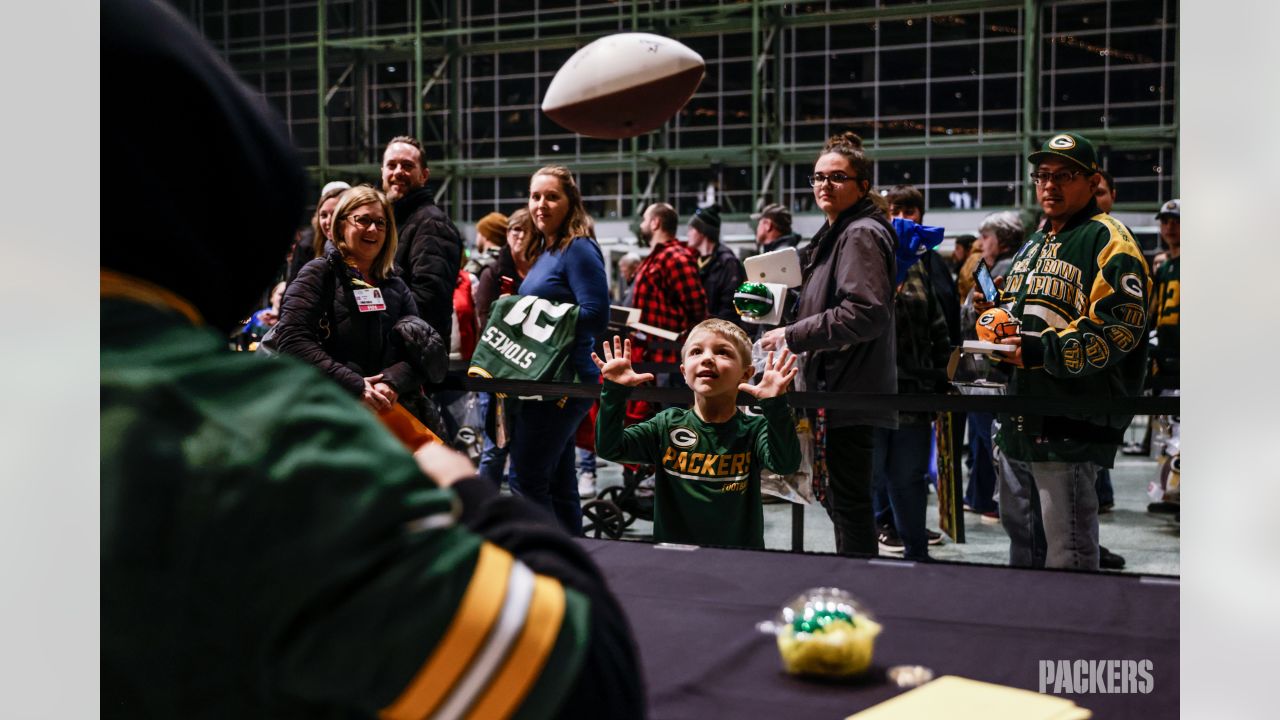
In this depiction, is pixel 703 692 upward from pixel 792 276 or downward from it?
downward

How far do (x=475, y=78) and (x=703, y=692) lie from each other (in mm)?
15812

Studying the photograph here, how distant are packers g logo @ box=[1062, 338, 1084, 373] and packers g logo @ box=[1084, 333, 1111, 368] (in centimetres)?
2

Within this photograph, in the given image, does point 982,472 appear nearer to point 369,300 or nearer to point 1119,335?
point 1119,335

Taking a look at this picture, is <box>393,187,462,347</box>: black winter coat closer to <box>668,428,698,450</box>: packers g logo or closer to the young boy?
the young boy

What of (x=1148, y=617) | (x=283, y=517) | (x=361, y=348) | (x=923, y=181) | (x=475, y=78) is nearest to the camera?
(x=283, y=517)

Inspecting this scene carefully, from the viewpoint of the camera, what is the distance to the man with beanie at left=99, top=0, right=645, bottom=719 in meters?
0.56

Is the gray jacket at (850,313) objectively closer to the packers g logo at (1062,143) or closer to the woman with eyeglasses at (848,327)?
the woman with eyeglasses at (848,327)

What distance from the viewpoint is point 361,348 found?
3721mm

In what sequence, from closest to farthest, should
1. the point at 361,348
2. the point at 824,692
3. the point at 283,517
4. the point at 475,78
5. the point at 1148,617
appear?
1. the point at 283,517
2. the point at 824,692
3. the point at 1148,617
4. the point at 361,348
5. the point at 475,78

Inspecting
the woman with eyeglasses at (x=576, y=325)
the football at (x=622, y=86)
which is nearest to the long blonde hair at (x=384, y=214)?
the woman with eyeglasses at (x=576, y=325)

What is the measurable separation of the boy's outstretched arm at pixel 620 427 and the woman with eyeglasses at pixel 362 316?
83 centimetres
